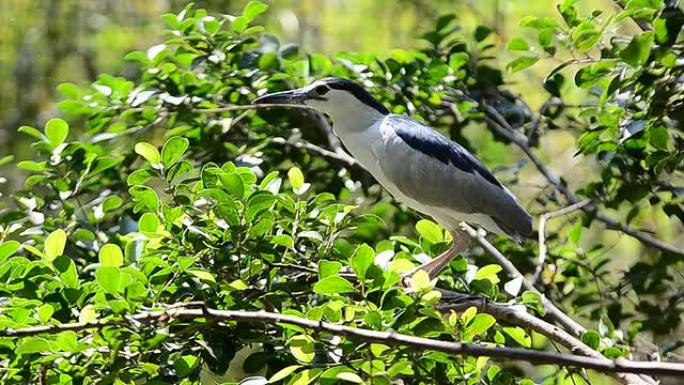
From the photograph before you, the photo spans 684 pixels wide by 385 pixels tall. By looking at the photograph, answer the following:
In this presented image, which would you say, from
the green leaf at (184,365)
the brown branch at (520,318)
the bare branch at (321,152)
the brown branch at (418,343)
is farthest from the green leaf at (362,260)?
the bare branch at (321,152)

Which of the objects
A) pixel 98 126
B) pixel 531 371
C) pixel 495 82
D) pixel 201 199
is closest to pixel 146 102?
pixel 98 126

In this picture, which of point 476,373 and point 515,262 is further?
point 515,262

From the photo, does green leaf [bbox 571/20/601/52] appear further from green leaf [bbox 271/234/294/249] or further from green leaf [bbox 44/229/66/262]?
green leaf [bbox 44/229/66/262]

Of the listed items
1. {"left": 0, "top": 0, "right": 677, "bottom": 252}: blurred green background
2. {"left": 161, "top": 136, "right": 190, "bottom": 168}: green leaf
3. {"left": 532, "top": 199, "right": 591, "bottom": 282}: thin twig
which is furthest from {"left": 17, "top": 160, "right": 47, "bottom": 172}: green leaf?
{"left": 0, "top": 0, "right": 677, "bottom": 252}: blurred green background

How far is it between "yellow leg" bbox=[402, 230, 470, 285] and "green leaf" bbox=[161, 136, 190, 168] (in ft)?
1.93

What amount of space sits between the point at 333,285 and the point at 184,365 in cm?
40

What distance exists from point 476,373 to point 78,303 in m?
0.82

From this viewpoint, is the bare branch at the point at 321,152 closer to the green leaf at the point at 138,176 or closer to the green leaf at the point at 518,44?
the green leaf at the point at 518,44

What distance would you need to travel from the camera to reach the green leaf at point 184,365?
6.66 ft

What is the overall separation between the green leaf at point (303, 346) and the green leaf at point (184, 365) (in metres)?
0.29

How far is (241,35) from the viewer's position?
10.5 feet

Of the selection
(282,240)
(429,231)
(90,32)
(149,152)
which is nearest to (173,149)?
(149,152)

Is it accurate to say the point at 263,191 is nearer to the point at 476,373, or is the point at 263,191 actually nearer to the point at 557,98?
the point at 476,373

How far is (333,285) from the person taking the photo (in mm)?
1842
